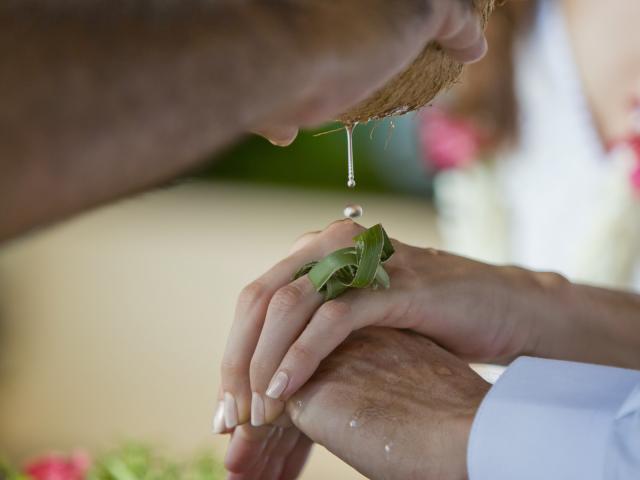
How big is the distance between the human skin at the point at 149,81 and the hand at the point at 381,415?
0.40 metres

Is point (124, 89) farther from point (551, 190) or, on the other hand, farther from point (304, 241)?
point (551, 190)

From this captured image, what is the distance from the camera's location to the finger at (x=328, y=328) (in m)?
1.01

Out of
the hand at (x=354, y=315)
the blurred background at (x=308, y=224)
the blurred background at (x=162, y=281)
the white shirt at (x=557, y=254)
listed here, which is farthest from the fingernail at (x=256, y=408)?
the blurred background at (x=162, y=281)

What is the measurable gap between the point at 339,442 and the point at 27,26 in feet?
1.86

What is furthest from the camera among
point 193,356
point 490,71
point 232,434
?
point 193,356

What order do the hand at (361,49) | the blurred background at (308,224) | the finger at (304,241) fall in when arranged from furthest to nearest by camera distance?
the blurred background at (308,224) < the finger at (304,241) < the hand at (361,49)

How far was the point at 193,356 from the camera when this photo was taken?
16.4ft

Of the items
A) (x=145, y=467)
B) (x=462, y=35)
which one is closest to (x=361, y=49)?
(x=462, y=35)

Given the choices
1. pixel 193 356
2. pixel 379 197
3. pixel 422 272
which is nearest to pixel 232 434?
pixel 422 272

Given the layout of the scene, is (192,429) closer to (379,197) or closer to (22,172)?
(379,197)

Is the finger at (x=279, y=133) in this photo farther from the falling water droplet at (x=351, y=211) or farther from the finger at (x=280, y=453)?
the finger at (x=280, y=453)

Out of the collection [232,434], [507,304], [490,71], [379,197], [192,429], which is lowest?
[192,429]

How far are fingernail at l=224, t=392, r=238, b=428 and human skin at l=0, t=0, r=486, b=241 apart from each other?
44 cm

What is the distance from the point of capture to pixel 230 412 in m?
1.04
